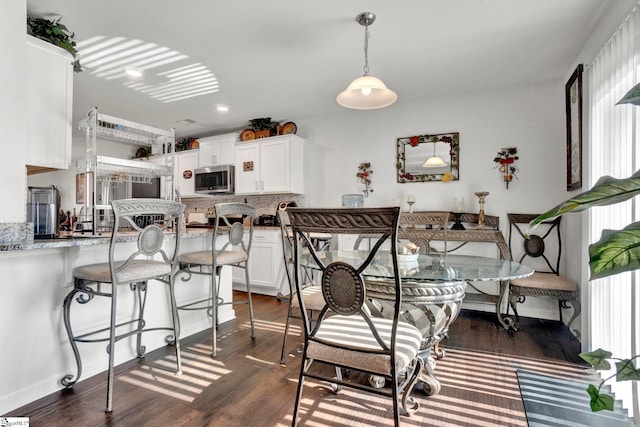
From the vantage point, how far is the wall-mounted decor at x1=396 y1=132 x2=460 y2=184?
3857mm

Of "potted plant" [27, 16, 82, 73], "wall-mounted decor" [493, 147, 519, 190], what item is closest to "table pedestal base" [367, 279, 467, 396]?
"wall-mounted decor" [493, 147, 519, 190]

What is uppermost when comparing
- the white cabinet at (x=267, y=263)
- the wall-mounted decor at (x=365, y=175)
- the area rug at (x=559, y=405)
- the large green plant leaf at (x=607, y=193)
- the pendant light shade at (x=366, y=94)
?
the pendant light shade at (x=366, y=94)

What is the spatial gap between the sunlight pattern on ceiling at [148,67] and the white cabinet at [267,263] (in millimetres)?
1939

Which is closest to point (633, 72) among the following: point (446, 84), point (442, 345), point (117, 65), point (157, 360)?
point (446, 84)

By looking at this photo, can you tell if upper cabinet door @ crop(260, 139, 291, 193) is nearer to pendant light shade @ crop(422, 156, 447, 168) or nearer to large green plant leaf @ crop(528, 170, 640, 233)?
pendant light shade @ crop(422, 156, 447, 168)

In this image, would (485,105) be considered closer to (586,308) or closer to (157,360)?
(586,308)

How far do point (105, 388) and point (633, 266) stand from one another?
2514 millimetres

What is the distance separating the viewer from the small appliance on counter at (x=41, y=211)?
→ 2.06 m

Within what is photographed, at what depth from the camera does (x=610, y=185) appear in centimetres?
72

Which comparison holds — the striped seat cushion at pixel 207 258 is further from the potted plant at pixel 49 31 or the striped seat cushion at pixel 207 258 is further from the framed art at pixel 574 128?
the framed art at pixel 574 128

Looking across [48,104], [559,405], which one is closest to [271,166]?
[48,104]

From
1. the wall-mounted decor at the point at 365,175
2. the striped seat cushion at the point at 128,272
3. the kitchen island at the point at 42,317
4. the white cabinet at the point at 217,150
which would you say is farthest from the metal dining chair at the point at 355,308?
the white cabinet at the point at 217,150

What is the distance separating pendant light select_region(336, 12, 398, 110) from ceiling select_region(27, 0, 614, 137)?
67mm

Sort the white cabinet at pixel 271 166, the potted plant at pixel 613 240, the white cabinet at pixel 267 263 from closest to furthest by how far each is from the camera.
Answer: the potted plant at pixel 613 240 → the white cabinet at pixel 267 263 → the white cabinet at pixel 271 166
